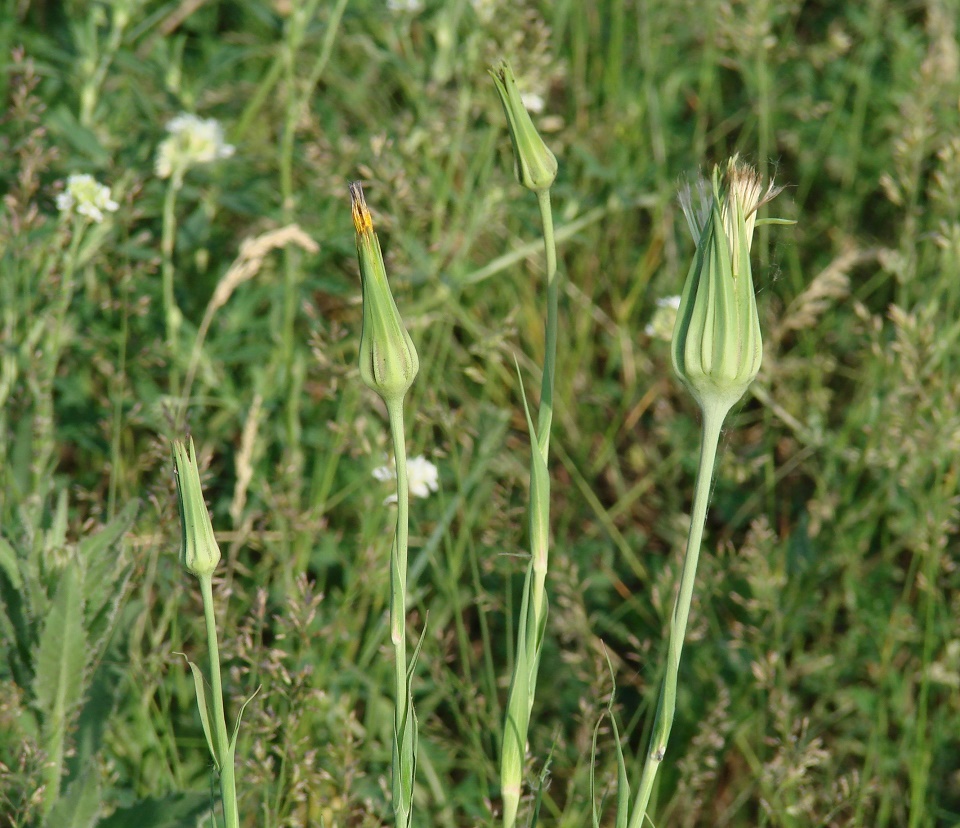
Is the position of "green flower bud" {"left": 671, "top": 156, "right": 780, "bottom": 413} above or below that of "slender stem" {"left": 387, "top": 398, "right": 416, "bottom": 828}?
above

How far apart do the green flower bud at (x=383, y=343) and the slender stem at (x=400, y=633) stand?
22mm

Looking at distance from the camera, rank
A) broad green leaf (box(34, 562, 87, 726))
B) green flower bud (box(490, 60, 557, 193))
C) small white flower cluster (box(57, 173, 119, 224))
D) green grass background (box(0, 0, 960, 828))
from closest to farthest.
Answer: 1. green flower bud (box(490, 60, 557, 193))
2. broad green leaf (box(34, 562, 87, 726))
3. green grass background (box(0, 0, 960, 828))
4. small white flower cluster (box(57, 173, 119, 224))

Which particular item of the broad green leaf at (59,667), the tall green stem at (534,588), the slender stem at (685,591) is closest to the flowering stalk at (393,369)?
the tall green stem at (534,588)

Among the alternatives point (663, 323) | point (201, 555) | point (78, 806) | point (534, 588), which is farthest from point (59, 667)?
point (663, 323)

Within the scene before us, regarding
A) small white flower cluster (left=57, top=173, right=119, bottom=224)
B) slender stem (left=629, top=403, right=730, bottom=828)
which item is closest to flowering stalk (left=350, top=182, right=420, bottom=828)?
slender stem (left=629, top=403, right=730, bottom=828)

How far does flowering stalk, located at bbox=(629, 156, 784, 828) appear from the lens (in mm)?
942

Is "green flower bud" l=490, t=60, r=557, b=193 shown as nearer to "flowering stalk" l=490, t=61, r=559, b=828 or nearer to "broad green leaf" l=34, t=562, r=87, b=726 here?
"flowering stalk" l=490, t=61, r=559, b=828

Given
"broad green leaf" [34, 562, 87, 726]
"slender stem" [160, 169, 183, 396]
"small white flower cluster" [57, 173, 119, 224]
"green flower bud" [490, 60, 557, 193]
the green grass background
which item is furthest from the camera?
"slender stem" [160, 169, 183, 396]

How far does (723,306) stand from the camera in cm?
95

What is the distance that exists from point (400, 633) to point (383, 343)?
285mm

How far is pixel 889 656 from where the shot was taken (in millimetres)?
2047

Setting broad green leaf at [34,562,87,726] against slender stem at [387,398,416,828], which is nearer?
slender stem at [387,398,416,828]

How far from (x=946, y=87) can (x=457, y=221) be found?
50.0 inches

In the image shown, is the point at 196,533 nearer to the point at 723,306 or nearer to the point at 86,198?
the point at 723,306
